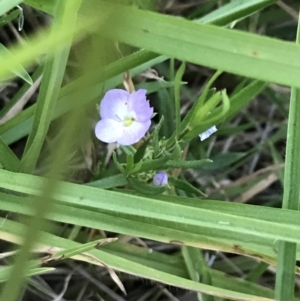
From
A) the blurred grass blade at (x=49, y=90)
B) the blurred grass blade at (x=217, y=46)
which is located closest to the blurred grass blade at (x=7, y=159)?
the blurred grass blade at (x=49, y=90)

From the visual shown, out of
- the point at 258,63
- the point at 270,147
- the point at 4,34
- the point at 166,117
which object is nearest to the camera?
the point at 258,63

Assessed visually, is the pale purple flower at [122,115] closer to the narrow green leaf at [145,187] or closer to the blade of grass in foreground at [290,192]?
the narrow green leaf at [145,187]

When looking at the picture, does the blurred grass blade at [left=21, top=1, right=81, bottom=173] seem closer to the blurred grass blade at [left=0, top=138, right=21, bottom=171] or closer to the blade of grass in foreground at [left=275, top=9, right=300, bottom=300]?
the blurred grass blade at [left=0, top=138, right=21, bottom=171]

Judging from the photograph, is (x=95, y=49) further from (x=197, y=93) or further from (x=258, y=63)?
(x=197, y=93)

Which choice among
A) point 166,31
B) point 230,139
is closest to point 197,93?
point 230,139

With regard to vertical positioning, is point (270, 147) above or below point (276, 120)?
below

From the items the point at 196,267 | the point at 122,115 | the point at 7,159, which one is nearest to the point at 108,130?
the point at 122,115

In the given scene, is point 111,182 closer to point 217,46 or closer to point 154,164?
point 154,164
